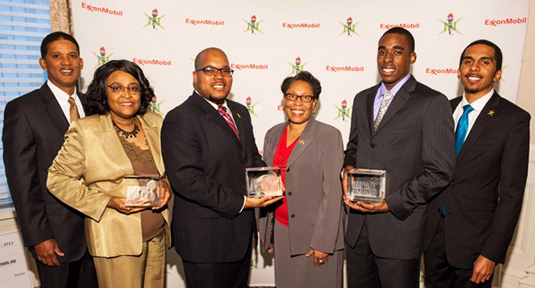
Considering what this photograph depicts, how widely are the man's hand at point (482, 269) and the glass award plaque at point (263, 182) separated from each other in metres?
1.38

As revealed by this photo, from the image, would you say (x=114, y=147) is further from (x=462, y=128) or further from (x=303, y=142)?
(x=462, y=128)

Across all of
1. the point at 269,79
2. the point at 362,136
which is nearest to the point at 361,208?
the point at 362,136

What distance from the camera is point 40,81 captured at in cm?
338

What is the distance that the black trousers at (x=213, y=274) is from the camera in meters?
2.18

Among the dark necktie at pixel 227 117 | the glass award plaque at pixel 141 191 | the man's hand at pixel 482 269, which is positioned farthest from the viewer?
the dark necktie at pixel 227 117

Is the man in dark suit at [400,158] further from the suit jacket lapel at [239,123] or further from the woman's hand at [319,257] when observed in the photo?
the suit jacket lapel at [239,123]

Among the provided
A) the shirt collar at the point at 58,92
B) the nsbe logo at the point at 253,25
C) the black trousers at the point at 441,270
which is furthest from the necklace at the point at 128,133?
the black trousers at the point at 441,270

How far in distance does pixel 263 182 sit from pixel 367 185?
2.16ft

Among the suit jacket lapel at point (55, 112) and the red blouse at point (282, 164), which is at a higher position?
the suit jacket lapel at point (55, 112)

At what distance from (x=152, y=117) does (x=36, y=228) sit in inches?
40.6

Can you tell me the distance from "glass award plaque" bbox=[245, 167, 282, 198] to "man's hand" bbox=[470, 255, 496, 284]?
1384mm

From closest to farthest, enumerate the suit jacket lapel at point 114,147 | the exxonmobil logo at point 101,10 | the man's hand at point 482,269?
the suit jacket lapel at point 114,147 < the man's hand at point 482,269 < the exxonmobil logo at point 101,10

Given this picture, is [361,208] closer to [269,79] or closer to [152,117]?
[152,117]

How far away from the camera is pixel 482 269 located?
2.18 metres
